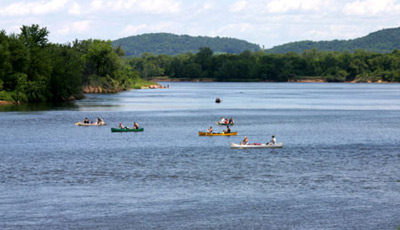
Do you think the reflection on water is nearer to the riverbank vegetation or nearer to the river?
the riverbank vegetation

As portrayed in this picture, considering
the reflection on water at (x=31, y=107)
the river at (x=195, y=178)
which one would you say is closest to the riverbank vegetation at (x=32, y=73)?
the reflection on water at (x=31, y=107)

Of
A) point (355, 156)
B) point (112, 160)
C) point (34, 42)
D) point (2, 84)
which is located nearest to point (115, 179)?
point (112, 160)

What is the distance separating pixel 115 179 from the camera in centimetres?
5350

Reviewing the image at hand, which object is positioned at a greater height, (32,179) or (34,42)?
(34,42)

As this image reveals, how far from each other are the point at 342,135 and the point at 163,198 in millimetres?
50775

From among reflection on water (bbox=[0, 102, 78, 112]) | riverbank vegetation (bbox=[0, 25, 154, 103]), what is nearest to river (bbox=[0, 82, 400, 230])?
reflection on water (bbox=[0, 102, 78, 112])

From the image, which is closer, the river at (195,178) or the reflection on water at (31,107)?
the river at (195,178)

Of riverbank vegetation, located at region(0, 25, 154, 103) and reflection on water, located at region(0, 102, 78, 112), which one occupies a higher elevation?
riverbank vegetation, located at region(0, 25, 154, 103)

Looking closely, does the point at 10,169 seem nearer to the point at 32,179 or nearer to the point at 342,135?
the point at 32,179

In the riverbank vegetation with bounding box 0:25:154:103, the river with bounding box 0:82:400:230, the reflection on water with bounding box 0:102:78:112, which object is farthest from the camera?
the riverbank vegetation with bounding box 0:25:154:103

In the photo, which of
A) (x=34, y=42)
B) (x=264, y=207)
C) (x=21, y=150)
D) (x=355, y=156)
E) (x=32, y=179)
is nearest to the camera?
(x=264, y=207)

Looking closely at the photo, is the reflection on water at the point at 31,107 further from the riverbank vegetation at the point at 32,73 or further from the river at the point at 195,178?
the river at the point at 195,178

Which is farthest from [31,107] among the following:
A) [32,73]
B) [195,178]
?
[195,178]

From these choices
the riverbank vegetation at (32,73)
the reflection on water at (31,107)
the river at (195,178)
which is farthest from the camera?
the riverbank vegetation at (32,73)
